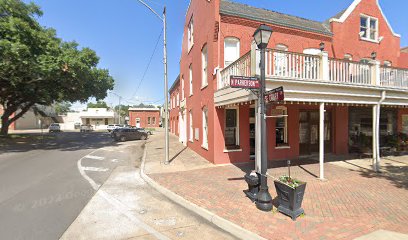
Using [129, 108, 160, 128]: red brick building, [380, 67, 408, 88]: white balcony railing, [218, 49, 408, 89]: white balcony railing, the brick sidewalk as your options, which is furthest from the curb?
[129, 108, 160, 128]: red brick building

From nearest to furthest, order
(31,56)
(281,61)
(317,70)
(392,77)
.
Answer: (281,61) → (317,70) → (392,77) → (31,56)

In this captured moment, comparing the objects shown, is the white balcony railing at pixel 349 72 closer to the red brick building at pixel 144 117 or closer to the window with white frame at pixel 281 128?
the window with white frame at pixel 281 128

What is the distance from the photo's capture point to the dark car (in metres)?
24.6

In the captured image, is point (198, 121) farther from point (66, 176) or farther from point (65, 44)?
point (65, 44)

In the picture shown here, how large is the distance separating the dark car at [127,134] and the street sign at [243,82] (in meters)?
21.7

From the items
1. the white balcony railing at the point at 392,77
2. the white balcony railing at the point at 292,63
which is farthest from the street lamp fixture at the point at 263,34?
the white balcony railing at the point at 392,77

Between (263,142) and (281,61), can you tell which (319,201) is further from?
(281,61)

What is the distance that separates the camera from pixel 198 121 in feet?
44.8

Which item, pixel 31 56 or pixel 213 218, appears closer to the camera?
pixel 213 218

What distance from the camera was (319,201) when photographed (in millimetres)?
A: 5770

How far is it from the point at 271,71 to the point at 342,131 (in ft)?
26.7

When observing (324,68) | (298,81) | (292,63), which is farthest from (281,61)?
(324,68)

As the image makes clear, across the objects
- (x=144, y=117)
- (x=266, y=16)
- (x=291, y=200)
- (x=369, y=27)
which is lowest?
(x=291, y=200)

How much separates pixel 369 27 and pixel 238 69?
1217 centimetres
